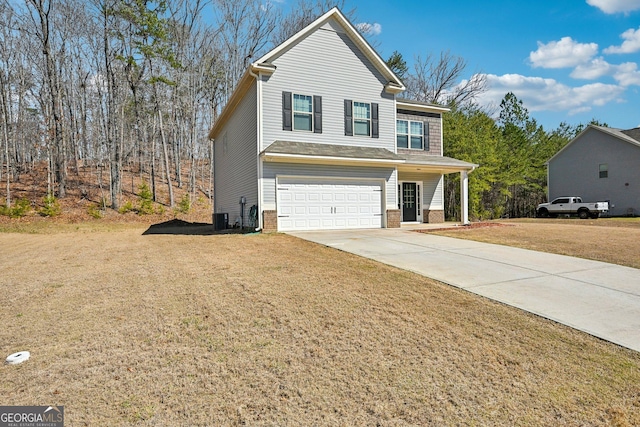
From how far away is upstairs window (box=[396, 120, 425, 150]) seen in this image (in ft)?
54.6

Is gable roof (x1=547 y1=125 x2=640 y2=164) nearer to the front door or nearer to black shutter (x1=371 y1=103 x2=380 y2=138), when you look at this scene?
the front door

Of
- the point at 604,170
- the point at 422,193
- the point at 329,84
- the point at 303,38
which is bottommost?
the point at 422,193

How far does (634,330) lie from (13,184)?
3125 centimetres

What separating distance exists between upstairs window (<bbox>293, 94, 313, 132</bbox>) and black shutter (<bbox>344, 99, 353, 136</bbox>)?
146 centimetres

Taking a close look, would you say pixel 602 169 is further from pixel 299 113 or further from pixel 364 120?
pixel 299 113

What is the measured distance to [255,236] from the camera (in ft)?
37.1

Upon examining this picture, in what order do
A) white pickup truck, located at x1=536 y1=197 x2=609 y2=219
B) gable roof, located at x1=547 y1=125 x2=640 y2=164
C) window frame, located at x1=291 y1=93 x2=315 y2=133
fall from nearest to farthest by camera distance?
1. window frame, located at x1=291 y1=93 x2=315 y2=133
2. white pickup truck, located at x1=536 y1=197 x2=609 y2=219
3. gable roof, located at x1=547 y1=125 x2=640 y2=164

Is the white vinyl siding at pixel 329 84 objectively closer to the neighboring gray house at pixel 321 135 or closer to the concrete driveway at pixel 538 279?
the neighboring gray house at pixel 321 135

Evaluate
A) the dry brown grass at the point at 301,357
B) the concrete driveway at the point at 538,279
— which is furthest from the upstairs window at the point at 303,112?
the dry brown grass at the point at 301,357

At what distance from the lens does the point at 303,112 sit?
13.4 metres

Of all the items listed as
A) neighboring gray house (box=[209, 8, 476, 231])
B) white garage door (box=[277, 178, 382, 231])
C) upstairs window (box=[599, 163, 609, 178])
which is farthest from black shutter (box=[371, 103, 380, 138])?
upstairs window (box=[599, 163, 609, 178])

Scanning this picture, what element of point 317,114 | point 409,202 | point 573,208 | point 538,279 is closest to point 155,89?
point 317,114

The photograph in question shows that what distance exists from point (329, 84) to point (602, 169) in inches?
989

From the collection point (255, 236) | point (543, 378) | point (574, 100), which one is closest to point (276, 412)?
point (543, 378)
